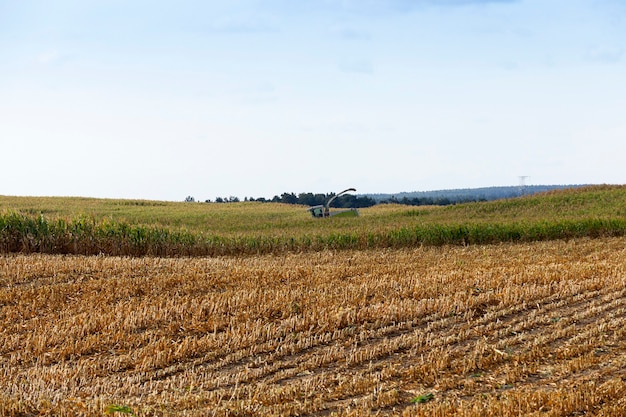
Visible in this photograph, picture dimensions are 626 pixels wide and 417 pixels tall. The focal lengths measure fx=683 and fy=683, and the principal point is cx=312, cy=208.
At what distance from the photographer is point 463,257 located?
20516 mm

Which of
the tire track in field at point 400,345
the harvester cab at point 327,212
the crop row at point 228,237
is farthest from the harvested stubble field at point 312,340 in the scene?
the harvester cab at point 327,212

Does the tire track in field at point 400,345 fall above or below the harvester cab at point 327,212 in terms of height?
below

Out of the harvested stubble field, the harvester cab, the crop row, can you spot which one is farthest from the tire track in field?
the harvester cab

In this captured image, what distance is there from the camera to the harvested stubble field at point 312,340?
7715mm

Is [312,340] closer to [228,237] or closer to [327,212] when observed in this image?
[228,237]

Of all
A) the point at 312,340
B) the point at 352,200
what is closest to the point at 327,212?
the point at 352,200

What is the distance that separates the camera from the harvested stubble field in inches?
304

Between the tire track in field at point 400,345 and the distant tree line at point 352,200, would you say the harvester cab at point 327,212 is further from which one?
the tire track in field at point 400,345

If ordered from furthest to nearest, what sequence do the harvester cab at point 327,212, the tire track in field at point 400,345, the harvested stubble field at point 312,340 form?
the harvester cab at point 327,212, the tire track in field at point 400,345, the harvested stubble field at point 312,340

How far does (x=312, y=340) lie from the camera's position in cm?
1027

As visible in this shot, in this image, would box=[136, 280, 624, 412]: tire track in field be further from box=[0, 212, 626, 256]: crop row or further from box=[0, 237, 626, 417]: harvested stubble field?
box=[0, 212, 626, 256]: crop row

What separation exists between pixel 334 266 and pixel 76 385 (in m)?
9.69

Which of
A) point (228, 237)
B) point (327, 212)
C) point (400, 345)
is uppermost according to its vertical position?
point (327, 212)

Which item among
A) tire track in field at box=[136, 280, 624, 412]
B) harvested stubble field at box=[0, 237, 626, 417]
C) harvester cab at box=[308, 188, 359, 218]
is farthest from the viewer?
harvester cab at box=[308, 188, 359, 218]
